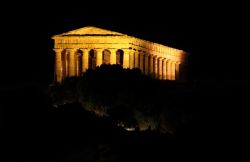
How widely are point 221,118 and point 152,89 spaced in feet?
46.6

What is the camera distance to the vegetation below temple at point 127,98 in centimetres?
8244

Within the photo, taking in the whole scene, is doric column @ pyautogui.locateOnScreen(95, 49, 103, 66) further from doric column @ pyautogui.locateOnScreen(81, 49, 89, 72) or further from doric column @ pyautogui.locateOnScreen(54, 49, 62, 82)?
doric column @ pyautogui.locateOnScreen(54, 49, 62, 82)

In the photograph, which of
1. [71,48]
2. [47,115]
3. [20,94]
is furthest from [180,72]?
[47,115]

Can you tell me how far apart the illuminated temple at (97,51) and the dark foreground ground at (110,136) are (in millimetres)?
14030

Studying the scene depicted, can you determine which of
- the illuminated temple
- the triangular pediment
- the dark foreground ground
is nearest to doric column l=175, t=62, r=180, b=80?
the illuminated temple

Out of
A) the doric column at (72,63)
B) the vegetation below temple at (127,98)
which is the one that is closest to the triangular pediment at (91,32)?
the doric column at (72,63)

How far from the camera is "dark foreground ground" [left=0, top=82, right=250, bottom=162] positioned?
68.1 metres

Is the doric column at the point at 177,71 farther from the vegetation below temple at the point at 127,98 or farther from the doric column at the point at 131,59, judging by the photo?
the vegetation below temple at the point at 127,98

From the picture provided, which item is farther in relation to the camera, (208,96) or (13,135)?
(208,96)

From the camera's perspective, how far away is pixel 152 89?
88.4m

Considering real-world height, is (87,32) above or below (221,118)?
above

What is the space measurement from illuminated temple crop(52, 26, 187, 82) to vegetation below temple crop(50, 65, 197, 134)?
383 inches

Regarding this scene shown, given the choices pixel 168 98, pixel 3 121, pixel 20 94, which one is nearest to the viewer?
pixel 3 121

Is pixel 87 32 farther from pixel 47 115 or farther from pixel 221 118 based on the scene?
pixel 221 118
